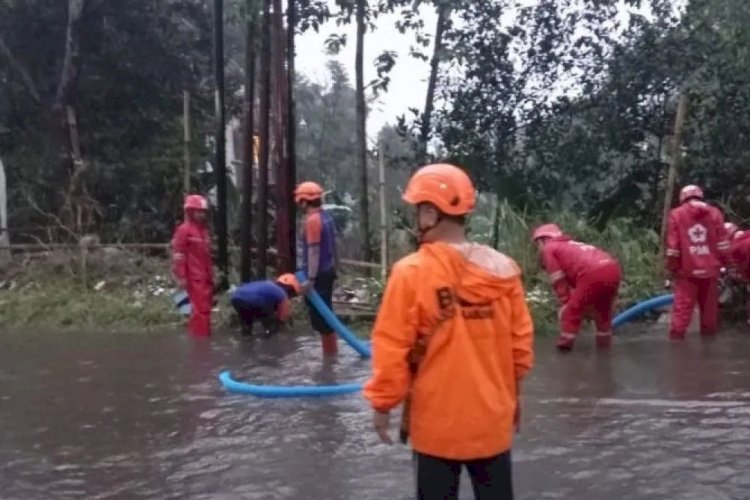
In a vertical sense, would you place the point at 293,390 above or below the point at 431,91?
below

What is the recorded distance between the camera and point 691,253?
11.7 meters

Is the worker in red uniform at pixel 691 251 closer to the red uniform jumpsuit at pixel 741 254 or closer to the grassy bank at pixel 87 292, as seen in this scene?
the red uniform jumpsuit at pixel 741 254

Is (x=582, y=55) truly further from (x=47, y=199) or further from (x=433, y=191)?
(x=433, y=191)

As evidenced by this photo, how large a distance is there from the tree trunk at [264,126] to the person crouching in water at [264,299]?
5.80 feet

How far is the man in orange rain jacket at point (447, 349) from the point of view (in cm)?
423

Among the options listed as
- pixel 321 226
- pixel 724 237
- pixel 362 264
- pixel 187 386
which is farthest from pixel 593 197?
pixel 187 386

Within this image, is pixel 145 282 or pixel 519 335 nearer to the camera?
pixel 519 335

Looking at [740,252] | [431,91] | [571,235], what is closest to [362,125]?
[431,91]

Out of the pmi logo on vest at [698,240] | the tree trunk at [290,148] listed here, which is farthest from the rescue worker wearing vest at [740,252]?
the tree trunk at [290,148]

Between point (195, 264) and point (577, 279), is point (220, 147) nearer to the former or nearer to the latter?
point (195, 264)

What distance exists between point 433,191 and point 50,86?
19607mm

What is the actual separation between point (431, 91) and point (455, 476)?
1437 centimetres

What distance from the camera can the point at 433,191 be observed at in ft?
14.2

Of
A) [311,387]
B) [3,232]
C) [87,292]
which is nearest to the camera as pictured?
[311,387]
